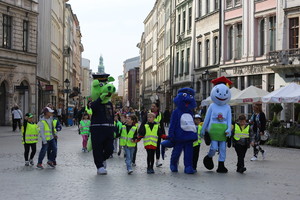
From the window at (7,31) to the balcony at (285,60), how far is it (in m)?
18.7

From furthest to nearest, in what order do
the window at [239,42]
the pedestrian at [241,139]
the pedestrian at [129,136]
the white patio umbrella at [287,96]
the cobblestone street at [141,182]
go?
the window at [239,42]
the white patio umbrella at [287,96]
the pedestrian at [241,139]
the pedestrian at [129,136]
the cobblestone street at [141,182]

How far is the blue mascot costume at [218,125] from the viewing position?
13.7 m

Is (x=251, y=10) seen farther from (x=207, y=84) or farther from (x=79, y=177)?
(x=79, y=177)

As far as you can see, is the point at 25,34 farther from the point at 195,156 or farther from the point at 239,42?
the point at 195,156

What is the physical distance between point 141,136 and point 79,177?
216 cm

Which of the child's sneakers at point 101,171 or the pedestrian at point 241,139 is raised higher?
the pedestrian at point 241,139

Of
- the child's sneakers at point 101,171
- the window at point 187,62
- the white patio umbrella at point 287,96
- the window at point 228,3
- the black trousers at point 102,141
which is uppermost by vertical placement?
the window at point 228,3

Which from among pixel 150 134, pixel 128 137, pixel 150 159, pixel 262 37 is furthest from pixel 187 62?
pixel 150 159

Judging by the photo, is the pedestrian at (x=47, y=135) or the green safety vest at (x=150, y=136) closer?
the green safety vest at (x=150, y=136)

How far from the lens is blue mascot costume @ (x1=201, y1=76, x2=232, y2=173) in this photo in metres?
13.7

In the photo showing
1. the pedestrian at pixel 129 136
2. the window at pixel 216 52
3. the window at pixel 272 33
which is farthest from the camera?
the window at pixel 216 52

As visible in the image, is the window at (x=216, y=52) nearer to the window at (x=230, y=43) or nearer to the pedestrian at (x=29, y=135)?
the window at (x=230, y=43)

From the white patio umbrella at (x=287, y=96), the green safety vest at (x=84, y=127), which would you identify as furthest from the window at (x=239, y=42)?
the green safety vest at (x=84, y=127)

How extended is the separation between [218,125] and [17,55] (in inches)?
1228
